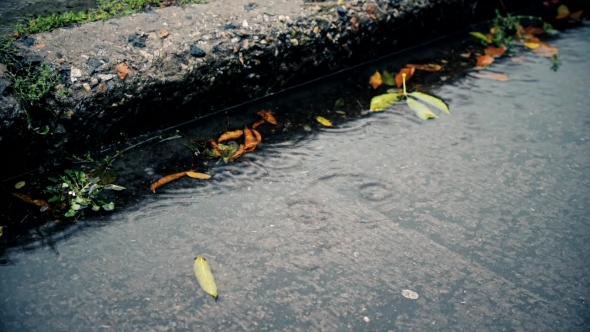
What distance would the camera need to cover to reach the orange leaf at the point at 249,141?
2.18m

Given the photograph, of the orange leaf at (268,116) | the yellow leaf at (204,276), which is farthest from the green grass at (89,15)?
the yellow leaf at (204,276)

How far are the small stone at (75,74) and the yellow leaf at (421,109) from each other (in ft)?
5.01

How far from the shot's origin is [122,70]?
80.2 inches

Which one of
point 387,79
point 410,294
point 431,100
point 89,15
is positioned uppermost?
point 89,15

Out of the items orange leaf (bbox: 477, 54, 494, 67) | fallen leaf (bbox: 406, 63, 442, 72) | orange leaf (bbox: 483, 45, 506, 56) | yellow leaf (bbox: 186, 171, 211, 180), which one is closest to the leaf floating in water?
yellow leaf (bbox: 186, 171, 211, 180)

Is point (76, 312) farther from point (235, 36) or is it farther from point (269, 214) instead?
point (235, 36)

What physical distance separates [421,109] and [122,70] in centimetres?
140

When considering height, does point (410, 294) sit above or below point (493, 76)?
below

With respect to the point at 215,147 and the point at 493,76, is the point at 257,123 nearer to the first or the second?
the point at 215,147

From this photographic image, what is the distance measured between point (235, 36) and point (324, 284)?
4.08ft

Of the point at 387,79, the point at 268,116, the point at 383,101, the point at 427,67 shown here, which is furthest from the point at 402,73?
the point at 268,116

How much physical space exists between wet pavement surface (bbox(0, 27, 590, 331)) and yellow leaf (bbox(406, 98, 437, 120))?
3.4 inches

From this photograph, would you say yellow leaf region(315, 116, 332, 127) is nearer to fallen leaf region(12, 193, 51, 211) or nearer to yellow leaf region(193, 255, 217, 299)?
yellow leaf region(193, 255, 217, 299)

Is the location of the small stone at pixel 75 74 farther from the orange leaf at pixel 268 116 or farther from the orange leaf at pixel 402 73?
the orange leaf at pixel 402 73
